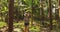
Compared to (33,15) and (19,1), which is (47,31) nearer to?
(33,15)

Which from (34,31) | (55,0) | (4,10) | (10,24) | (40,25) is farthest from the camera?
(55,0)

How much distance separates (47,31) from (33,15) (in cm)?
325

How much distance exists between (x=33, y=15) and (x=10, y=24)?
6.42m

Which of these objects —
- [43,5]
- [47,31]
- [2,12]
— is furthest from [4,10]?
[47,31]

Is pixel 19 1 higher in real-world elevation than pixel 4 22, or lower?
higher

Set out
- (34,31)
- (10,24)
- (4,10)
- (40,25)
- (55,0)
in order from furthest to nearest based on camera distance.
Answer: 1. (55,0)
2. (4,10)
3. (40,25)
4. (34,31)
5. (10,24)

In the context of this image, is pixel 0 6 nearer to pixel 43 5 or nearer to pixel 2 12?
pixel 2 12

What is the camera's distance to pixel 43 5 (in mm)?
13266

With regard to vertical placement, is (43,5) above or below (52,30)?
above

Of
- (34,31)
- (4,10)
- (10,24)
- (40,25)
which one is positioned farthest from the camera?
(4,10)

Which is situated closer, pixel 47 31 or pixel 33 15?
pixel 47 31

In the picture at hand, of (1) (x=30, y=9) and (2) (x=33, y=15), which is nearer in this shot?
(1) (x=30, y=9)

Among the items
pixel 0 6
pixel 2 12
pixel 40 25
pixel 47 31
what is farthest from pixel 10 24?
pixel 0 6

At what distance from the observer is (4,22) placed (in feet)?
40.6
